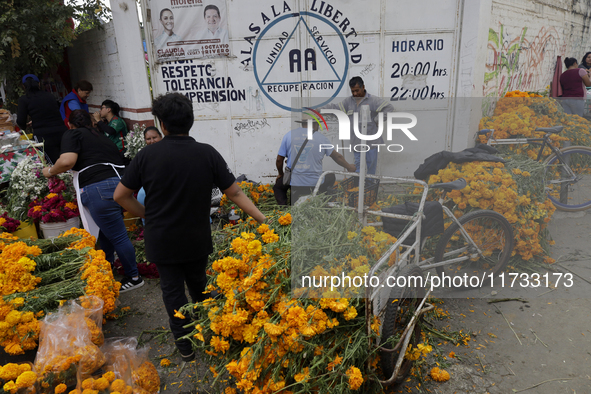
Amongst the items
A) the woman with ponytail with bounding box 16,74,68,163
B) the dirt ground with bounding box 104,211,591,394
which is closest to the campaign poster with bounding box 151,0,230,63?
the woman with ponytail with bounding box 16,74,68,163

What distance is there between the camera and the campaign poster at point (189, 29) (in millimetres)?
6295

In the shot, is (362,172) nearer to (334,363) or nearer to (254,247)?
(254,247)

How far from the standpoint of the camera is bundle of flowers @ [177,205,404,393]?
81.9 inches

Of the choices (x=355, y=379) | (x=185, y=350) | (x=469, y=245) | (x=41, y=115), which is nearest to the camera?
(x=355, y=379)

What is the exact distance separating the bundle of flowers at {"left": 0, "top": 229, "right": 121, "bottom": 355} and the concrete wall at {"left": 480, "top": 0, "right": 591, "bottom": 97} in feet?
22.6

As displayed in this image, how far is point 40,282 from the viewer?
10.2 ft

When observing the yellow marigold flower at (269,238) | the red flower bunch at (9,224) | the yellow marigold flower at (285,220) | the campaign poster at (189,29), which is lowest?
the red flower bunch at (9,224)

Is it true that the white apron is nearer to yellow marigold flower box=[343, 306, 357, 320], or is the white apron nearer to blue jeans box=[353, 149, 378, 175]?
yellow marigold flower box=[343, 306, 357, 320]

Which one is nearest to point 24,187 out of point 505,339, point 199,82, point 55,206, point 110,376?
point 55,206

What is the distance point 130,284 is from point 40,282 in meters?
1.17

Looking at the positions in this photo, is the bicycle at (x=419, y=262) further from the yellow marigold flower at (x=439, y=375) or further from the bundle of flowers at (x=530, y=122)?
the bundle of flowers at (x=530, y=122)

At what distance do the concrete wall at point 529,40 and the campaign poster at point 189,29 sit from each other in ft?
15.8

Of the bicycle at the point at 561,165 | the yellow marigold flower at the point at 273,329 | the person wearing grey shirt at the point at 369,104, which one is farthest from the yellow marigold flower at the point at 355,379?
the bicycle at the point at 561,165

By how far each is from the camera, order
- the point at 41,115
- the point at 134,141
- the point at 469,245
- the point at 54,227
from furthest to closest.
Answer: the point at 134,141 → the point at 41,115 → the point at 54,227 → the point at 469,245
